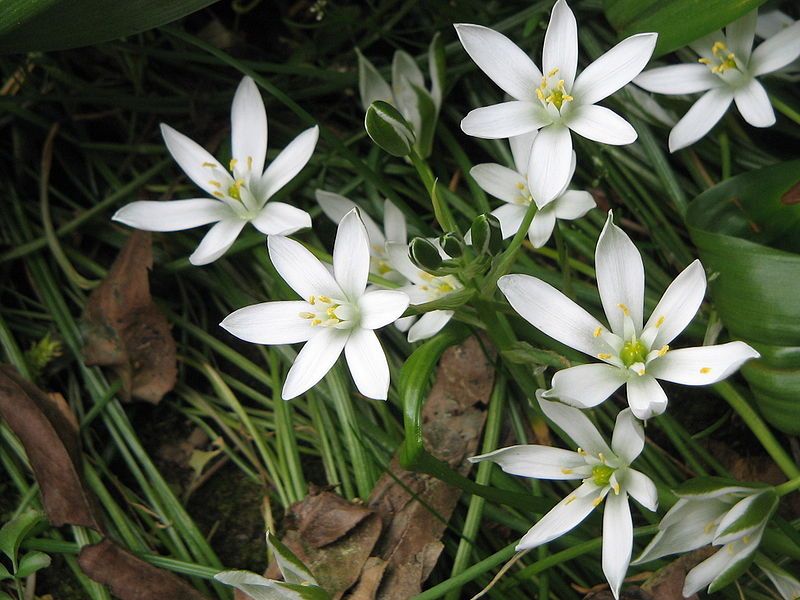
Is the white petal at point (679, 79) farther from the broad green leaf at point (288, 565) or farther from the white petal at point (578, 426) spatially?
the broad green leaf at point (288, 565)

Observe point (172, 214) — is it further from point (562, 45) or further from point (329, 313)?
point (562, 45)

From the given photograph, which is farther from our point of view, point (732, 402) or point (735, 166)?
point (735, 166)

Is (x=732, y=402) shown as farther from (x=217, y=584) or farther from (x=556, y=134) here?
(x=217, y=584)

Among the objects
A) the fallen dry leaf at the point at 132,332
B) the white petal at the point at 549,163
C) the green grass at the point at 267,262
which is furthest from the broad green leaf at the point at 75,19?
the white petal at the point at 549,163

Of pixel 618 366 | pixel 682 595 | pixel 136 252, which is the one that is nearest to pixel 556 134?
pixel 618 366

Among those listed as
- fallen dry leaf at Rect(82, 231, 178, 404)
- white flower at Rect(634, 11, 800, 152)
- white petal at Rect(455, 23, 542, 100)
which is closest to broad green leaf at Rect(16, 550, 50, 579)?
fallen dry leaf at Rect(82, 231, 178, 404)

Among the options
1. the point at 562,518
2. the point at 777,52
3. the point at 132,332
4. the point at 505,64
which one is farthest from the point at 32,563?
the point at 777,52

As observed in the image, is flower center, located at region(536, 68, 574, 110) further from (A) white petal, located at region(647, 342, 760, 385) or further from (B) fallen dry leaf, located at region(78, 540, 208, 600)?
(B) fallen dry leaf, located at region(78, 540, 208, 600)

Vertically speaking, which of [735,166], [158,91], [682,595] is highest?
[158,91]
